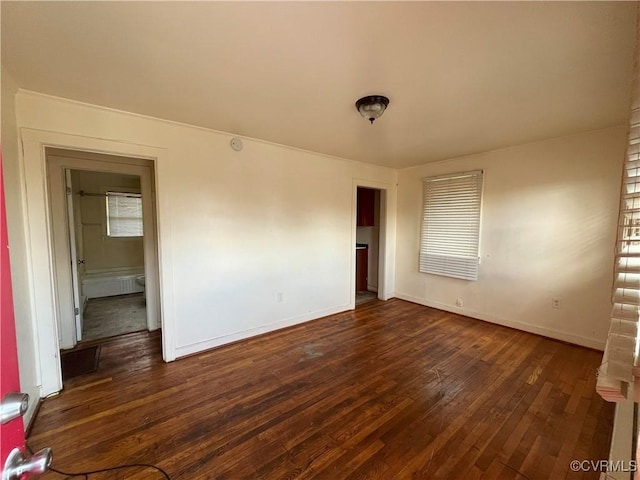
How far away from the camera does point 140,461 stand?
1552mm

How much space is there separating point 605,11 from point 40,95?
3.70 m

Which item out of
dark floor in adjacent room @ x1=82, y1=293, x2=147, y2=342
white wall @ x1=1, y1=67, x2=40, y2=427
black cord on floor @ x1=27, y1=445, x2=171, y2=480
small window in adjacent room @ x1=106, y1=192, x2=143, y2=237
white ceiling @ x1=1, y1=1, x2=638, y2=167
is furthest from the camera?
small window in adjacent room @ x1=106, y1=192, x2=143, y2=237

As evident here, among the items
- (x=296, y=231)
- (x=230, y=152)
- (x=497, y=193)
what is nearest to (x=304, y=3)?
(x=230, y=152)

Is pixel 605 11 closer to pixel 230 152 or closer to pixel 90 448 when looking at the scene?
pixel 230 152

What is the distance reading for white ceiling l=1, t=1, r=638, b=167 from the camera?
127 cm

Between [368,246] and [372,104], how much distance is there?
12.5 feet

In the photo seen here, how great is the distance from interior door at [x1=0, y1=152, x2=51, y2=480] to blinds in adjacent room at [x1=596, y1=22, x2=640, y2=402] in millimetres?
1480

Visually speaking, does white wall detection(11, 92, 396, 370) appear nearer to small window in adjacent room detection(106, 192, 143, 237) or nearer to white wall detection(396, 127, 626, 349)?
white wall detection(396, 127, 626, 349)

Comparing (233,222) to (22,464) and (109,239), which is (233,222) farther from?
(109,239)

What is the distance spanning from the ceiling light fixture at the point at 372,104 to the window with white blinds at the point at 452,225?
7.89ft

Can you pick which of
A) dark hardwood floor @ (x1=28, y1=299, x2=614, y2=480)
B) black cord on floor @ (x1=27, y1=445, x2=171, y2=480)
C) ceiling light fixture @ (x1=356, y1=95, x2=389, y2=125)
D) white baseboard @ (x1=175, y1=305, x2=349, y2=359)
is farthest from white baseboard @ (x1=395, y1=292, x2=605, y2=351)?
black cord on floor @ (x1=27, y1=445, x2=171, y2=480)

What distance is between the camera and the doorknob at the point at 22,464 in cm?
56

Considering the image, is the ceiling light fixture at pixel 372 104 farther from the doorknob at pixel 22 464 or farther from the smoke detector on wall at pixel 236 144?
the doorknob at pixel 22 464

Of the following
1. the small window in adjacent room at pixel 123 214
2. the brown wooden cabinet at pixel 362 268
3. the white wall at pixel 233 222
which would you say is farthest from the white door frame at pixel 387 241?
the small window in adjacent room at pixel 123 214
